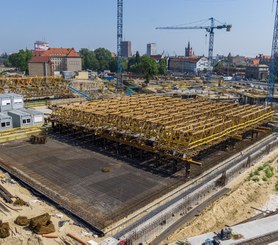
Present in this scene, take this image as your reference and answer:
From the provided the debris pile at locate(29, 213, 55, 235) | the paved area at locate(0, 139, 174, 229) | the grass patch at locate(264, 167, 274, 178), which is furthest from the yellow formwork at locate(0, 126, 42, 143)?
the grass patch at locate(264, 167, 274, 178)

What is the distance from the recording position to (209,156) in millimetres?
25062

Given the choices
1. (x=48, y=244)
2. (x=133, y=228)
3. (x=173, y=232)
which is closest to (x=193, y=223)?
(x=173, y=232)

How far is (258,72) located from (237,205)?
118 metres

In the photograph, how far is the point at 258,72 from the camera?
123625 millimetres

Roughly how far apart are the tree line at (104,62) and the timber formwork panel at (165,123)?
65.3 m

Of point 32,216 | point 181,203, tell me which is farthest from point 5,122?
point 181,203

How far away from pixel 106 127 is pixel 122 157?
10.8 feet

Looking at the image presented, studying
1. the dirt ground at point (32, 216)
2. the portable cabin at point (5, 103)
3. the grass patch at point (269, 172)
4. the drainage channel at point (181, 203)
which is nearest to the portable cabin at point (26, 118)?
the portable cabin at point (5, 103)

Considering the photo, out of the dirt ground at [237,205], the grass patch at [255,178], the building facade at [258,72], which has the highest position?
the building facade at [258,72]

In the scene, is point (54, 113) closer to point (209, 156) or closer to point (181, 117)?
point (181, 117)

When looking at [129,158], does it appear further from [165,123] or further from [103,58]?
[103,58]

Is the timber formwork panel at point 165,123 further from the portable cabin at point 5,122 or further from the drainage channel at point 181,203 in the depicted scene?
the portable cabin at point 5,122

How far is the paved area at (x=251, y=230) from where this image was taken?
13.2 meters

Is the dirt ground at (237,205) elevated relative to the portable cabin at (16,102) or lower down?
lower down
